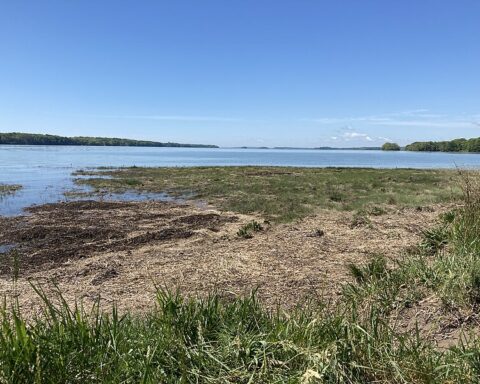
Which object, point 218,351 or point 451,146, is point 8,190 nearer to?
point 218,351

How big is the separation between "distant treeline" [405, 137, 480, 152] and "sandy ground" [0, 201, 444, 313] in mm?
137946

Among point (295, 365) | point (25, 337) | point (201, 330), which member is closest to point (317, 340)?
point (295, 365)

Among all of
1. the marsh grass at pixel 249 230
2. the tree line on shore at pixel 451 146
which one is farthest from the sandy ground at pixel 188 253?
the tree line on shore at pixel 451 146

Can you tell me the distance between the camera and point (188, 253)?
9.36m

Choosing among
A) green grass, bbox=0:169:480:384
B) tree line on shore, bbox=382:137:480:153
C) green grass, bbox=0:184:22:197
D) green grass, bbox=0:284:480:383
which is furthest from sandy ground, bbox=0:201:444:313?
tree line on shore, bbox=382:137:480:153

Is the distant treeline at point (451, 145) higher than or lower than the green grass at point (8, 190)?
higher

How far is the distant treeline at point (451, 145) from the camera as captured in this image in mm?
134125

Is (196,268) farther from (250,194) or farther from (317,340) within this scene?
(250,194)

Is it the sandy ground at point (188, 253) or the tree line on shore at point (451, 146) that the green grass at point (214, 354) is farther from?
the tree line on shore at point (451, 146)

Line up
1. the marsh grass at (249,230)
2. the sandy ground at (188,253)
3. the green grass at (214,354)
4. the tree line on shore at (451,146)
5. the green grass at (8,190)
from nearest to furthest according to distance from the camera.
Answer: the green grass at (214,354), the sandy ground at (188,253), the marsh grass at (249,230), the green grass at (8,190), the tree line on shore at (451,146)

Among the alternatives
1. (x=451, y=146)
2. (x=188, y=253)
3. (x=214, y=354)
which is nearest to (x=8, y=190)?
(x=188, y=253)

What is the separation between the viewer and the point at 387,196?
18672 mm

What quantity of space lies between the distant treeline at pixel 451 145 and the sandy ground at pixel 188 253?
138 m

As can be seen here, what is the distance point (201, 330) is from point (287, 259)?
490 cm
